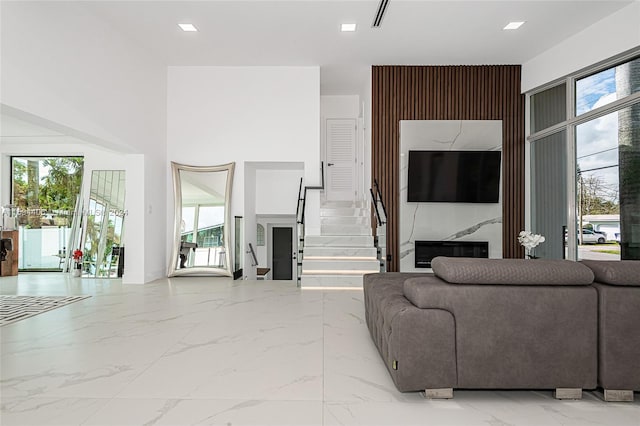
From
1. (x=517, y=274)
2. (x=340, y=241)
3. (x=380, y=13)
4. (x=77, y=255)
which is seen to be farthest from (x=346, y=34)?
(x=77, y=255)

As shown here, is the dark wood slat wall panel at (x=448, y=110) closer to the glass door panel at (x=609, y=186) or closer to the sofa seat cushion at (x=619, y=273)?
the glass door panel at (x=609, y=186)

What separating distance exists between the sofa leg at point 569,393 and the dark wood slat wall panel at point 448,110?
4990 millimetres

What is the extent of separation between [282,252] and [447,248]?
5.07 m

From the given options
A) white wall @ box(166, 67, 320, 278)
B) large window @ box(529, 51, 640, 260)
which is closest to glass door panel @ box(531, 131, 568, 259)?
large window @ box(529, 51, 640, 260)

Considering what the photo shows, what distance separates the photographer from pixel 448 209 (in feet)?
24.3

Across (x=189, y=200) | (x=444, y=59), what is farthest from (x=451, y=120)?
(x=189, y=200)

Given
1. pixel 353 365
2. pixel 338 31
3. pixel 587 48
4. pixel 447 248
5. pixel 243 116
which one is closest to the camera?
pixel 353 365

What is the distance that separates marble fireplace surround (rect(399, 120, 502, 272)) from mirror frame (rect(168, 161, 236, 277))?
3.18 meters

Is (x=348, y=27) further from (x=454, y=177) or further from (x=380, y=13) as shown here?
(x=454, y=177)

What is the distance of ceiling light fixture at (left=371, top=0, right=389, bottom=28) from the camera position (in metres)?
5.03

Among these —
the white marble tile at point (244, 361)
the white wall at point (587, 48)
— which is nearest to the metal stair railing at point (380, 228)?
the white marble tile at point (244, 361)

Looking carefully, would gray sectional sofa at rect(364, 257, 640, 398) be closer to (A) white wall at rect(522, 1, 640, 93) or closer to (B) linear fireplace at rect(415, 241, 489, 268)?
(A) white wall at rect(522, 1, 640, 93)

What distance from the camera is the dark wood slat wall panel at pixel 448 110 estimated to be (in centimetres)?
739

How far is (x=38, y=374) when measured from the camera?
2.75 m
